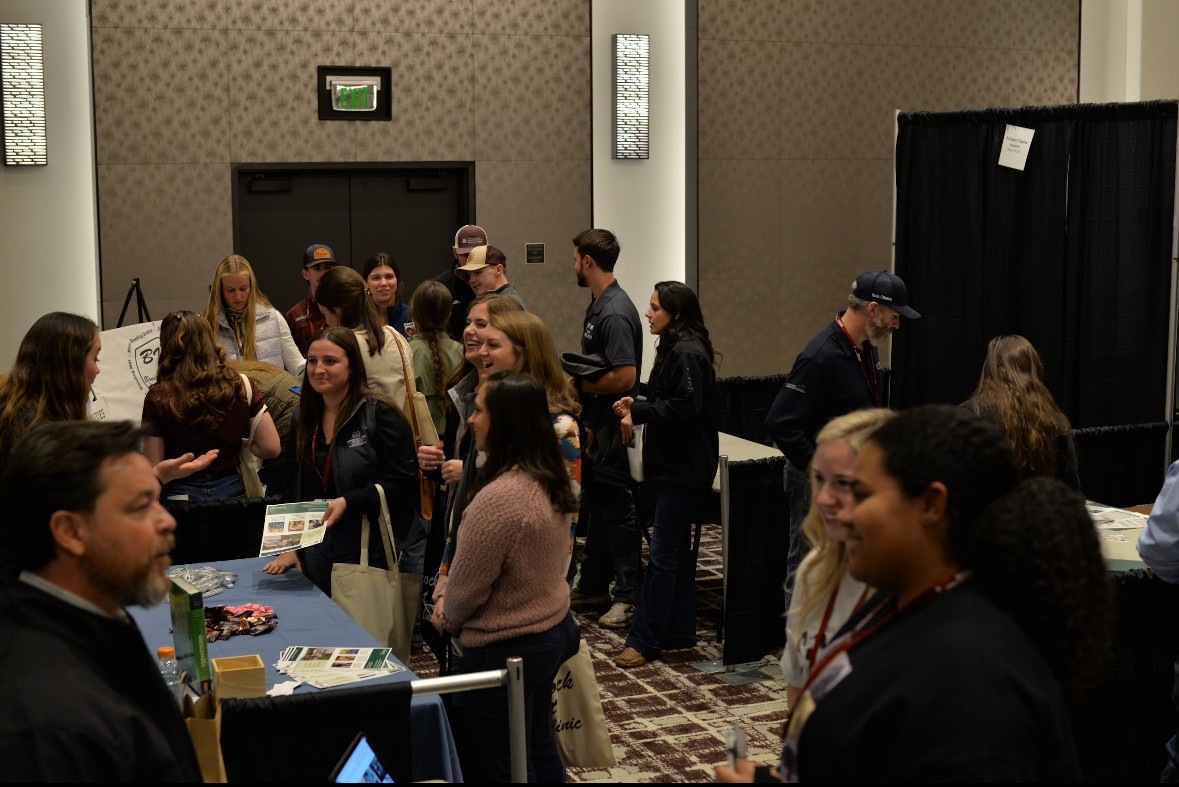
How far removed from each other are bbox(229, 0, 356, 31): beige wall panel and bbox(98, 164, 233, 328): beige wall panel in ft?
3.11

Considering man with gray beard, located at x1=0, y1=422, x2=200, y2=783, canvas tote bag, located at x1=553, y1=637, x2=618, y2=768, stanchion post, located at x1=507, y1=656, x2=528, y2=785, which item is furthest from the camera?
canvas tote bag, located at x1=553, y1=637, x2=618, y2=768

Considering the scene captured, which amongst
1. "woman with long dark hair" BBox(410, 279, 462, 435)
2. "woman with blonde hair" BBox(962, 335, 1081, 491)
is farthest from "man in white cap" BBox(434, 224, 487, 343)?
"woman with blonde hair" BBox(962, 335, 1081, 491)

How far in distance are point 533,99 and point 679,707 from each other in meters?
5.30

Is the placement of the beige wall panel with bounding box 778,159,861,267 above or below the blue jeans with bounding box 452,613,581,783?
above

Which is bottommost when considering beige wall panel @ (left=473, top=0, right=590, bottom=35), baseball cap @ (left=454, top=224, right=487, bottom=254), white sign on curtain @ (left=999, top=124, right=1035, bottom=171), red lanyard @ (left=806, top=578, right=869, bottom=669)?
red lanyard @ (left=806, top=578, right=869, bottom=669)

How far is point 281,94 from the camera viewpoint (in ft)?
27.2

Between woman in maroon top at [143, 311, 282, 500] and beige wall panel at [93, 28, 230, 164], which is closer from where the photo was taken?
woman in maroon top at [143, 311, 282, 500]

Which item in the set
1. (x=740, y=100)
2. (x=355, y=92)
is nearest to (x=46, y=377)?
(x=355, y=92)

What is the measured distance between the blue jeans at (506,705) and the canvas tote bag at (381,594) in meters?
0.65

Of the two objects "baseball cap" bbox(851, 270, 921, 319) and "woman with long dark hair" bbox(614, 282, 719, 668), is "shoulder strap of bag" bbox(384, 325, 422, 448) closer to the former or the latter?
"woman with long dark hair" bbox(614, 282, 719, 668)

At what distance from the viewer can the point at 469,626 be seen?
10.4 ft

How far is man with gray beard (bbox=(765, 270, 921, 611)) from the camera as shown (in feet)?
15.6

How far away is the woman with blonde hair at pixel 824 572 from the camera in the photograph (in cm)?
224

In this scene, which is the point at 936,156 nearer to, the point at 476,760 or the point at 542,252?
the point at 542,252
